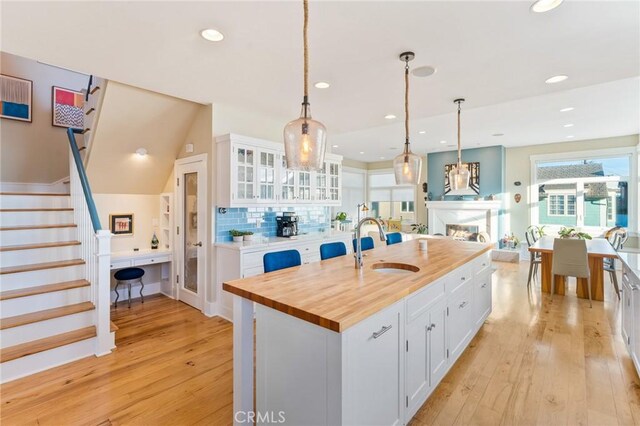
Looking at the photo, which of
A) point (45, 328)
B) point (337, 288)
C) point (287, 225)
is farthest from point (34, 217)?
point (337, 288)

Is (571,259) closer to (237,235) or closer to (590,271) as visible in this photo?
(590,271)

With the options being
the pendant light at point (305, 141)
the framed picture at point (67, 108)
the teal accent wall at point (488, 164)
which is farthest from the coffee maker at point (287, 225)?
the teal accent wall at point (488, 164)

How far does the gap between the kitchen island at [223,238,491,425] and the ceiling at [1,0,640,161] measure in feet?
5.86

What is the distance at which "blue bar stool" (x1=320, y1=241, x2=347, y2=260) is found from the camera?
2.98m

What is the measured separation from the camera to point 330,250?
120 inches

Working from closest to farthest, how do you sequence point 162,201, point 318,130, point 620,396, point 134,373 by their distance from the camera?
point 318,130, point 620,396, point 134,373, point 162,201

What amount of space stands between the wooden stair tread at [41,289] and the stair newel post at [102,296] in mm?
369

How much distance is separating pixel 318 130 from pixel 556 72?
2.71 metres

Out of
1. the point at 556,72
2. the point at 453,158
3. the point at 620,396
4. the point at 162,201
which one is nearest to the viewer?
the point at 620,396

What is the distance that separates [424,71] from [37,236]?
4454 millimetres

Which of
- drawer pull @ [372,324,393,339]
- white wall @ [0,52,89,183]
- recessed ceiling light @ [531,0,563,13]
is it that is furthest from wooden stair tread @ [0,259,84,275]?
recessed ceiling light @ [531,0,563,13]

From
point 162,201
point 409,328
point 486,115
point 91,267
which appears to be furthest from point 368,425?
point 486,115

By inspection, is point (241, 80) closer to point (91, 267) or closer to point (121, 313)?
point (91, 267)

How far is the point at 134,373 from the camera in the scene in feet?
Result: 8.30
